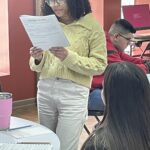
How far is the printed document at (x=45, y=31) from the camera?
2.12 meters

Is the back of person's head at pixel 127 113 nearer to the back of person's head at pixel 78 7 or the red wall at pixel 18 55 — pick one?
the back of person's head at pixel 78 7

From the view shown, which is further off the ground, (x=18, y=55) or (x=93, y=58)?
(x=93, y=58)

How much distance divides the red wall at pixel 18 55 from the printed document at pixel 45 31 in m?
2.77

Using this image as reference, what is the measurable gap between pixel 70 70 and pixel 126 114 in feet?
2.88

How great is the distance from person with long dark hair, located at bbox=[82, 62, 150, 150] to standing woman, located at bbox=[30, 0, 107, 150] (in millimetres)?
774

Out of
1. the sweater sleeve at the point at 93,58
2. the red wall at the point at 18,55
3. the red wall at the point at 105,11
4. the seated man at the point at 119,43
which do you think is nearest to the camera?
the sweater sleeve at the point at 93,58

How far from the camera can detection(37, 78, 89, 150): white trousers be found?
7.35 ft

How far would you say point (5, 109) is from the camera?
190cm

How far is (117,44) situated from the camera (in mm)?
3791

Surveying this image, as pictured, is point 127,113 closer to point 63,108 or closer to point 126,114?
point 126,114

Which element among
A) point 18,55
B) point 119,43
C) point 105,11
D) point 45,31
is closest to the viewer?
point 45,31

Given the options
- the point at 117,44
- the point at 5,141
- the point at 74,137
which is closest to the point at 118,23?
the point at 117,44

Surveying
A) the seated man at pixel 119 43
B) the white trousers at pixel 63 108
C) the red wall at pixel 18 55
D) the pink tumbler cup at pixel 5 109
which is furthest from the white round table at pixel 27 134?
the red wall at pixel 18 55

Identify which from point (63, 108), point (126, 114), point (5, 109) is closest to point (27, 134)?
point (5, 109)
